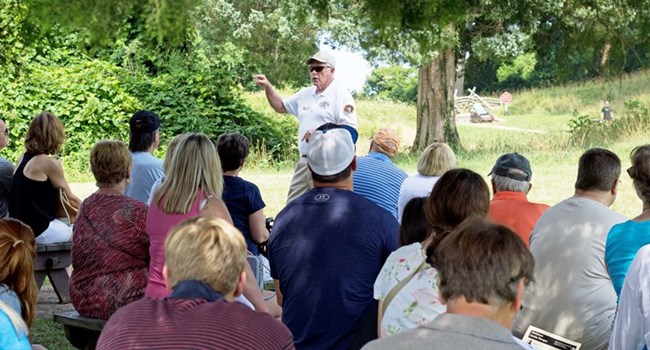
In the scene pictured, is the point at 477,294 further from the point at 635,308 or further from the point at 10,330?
the point at 10,330

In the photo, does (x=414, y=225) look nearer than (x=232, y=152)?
Yes

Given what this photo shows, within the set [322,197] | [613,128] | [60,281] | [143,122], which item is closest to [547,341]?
[322,197]

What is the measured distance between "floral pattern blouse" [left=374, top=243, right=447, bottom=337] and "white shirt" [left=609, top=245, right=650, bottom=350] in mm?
868

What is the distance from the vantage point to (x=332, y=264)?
15.1 feet

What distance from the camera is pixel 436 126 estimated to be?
23891 millimetres

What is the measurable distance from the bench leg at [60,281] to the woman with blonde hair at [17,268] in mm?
4269

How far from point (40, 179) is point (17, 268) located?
3784mm

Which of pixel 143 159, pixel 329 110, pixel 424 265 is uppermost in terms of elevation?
pixel 329 110


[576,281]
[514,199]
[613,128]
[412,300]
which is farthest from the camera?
[613,128]

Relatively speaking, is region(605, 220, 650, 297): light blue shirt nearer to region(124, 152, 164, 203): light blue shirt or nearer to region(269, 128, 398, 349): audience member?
region(269, 128, 398, 349): audience member

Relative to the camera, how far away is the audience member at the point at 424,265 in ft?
12.6

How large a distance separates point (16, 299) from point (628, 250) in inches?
116

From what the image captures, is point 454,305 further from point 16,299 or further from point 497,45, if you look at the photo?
point 497,45

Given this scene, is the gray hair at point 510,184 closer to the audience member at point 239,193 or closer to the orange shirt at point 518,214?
the orange shirt at point 518,214
